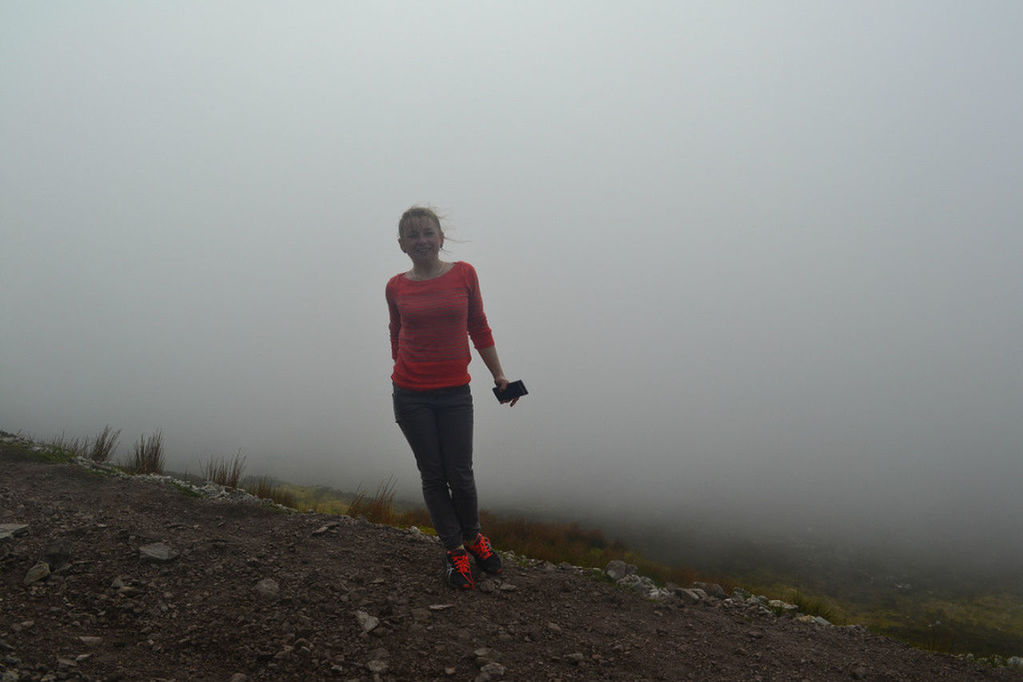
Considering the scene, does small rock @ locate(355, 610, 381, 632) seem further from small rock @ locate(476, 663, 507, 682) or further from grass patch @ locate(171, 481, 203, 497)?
grass patch @ locate(171, 481, 203, 497)

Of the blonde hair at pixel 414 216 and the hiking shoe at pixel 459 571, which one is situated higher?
the blonde hair at pixel 414 216

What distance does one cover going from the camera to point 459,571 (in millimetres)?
4770

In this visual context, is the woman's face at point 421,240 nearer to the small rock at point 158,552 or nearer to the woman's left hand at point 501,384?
the woman's left hand at point 501,384

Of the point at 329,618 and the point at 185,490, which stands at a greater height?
the point at 185,490

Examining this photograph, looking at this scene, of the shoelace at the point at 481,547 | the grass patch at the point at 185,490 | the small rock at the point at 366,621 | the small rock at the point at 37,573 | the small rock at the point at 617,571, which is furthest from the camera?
the grass patch at the point at 185,490

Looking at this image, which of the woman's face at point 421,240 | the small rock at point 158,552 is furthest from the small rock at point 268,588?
the woman's face at point 421,240

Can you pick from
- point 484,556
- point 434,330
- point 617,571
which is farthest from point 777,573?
point 434,330

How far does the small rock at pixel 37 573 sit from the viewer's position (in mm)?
4383

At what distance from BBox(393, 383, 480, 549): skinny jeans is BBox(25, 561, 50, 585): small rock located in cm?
277

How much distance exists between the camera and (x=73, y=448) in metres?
10.3

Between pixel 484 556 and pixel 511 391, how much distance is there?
1472 millimetres

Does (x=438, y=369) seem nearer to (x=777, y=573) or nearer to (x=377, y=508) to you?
(x=377, y=508)

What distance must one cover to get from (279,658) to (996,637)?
12346 millimetres

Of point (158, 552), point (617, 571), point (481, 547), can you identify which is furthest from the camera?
point (617, 571)
